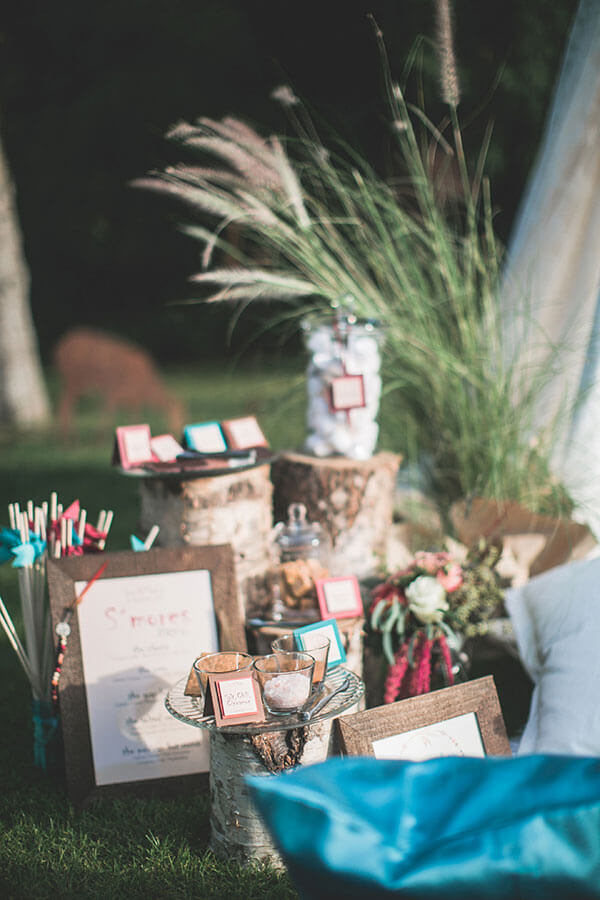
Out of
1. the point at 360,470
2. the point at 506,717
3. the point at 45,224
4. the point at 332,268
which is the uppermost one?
the point at 45,224

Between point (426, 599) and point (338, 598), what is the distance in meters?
0.20

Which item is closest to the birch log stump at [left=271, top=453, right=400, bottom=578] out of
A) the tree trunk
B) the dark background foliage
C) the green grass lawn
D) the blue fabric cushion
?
the green grass lawn

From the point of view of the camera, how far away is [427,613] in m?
1.92

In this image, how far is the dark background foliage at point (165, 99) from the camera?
5656 mm

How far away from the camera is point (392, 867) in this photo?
3.22ft

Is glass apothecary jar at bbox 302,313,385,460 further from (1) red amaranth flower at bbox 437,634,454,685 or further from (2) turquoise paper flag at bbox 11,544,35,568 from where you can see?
(2) turquoise paper flag at bbox 11,544,35,568

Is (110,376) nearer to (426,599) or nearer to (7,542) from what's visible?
(7,542)

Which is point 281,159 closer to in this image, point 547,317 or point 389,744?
point 547,317

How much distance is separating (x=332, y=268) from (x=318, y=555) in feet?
2.98

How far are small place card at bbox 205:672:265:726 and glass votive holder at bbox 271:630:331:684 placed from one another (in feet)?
0.41

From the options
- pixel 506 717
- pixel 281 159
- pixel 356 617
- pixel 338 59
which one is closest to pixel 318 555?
pixel 356 617

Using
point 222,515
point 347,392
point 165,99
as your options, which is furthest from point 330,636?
point 165,99

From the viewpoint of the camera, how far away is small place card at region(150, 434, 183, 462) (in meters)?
2.15

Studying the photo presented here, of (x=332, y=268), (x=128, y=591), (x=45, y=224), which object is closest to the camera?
(x=128, y=591)
